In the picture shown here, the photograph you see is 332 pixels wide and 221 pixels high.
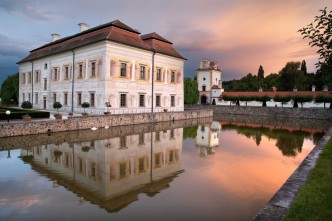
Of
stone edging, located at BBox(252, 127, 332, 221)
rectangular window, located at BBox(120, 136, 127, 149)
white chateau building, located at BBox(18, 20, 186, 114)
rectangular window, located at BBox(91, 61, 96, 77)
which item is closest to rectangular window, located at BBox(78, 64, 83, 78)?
white chateau building, located at BBox(18, 20, 186, 114)

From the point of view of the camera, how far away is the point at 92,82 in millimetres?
26078

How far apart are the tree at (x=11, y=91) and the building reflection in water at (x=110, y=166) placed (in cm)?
4049

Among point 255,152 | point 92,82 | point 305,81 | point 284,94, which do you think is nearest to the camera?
point 255,152

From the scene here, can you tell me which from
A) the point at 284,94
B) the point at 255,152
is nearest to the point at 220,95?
the point at 284,94

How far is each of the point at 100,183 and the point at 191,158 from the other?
5.24 meters

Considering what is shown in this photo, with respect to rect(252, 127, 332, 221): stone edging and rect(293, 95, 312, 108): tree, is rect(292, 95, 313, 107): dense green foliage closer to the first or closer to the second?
rect(293, 95, 312, 108): tree

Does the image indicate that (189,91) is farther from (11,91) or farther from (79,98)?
(11,91)

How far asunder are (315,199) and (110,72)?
72.7ft

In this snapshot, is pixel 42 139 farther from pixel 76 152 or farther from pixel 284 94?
pixel 284 94

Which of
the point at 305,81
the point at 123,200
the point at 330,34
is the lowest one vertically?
the point at 123,200

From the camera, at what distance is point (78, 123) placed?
19.5m

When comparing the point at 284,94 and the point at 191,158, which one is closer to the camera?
the point at 191,158

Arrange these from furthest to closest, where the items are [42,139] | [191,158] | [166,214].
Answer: [42,139] < [191,158] < [166,214]

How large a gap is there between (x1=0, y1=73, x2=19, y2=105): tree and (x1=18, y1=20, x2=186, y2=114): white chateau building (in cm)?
1412
